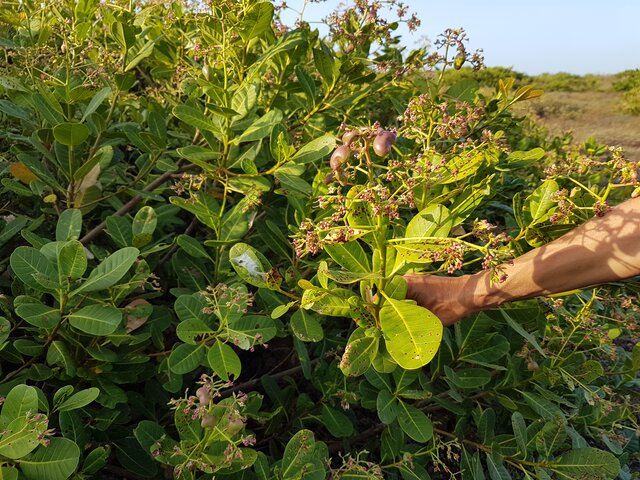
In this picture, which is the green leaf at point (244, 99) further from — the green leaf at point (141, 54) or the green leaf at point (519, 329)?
the green leaf at point (519, 329)

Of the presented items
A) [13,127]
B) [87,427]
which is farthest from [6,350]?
[13,127]

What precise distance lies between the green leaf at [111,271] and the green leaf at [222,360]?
0.24m

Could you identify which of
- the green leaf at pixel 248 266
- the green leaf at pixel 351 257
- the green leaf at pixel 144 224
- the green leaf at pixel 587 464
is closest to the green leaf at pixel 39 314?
the green leaf at pixel 144 224

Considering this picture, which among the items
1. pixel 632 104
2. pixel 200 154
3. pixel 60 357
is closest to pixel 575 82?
pixel 632 104

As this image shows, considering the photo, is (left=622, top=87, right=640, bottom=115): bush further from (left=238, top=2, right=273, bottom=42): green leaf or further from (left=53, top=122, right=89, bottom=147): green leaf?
(left=53, top=122, right=89, bottom=147): green leaf

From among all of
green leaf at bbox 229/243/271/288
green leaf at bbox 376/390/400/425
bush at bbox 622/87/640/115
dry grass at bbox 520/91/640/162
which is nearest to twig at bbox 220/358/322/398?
green leaf at bbox 376/390/400/425

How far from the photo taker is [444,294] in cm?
136

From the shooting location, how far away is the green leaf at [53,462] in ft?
3.65

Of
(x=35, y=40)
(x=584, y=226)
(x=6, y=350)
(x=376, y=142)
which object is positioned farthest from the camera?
(x=35, y=40)

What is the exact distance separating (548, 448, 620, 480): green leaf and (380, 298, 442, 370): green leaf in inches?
27.7

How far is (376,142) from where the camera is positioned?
3.42 ft

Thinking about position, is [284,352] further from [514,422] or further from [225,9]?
[225,9]

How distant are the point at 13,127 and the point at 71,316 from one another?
0.96 m

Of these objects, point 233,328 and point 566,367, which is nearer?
point 233,328
